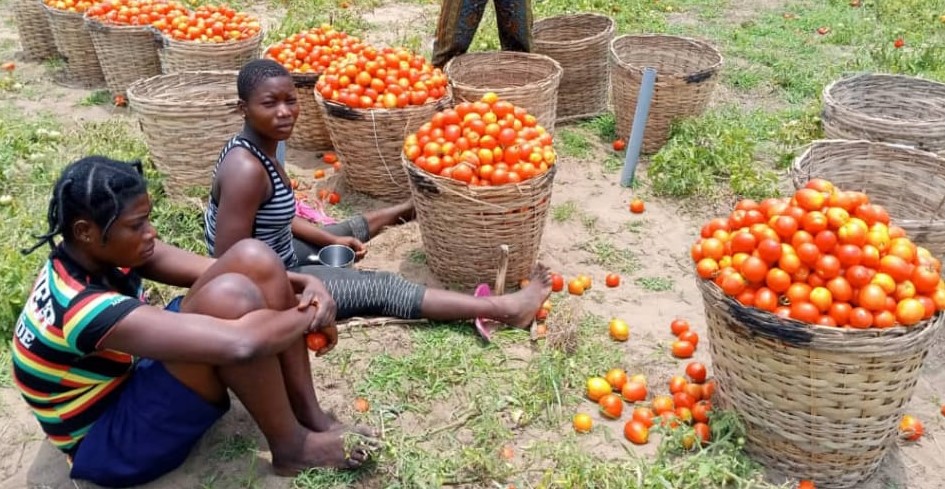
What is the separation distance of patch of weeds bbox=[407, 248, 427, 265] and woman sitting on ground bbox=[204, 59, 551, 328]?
0.43 meters

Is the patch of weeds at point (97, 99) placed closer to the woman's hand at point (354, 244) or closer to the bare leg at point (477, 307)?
the woman's hand at point (354, 244)

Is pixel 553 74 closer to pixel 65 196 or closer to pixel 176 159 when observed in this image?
pixel 176 159

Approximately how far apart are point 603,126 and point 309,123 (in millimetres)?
2488

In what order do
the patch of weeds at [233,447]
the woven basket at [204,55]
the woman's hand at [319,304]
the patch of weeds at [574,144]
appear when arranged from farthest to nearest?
the patch of weeds at [574,144] → the woven basket at [204,55] → the patch of weeds at [233,447] → the woman's hand at [319,304]

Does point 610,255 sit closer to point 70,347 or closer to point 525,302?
point 525,302

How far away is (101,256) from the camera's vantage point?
232 cm

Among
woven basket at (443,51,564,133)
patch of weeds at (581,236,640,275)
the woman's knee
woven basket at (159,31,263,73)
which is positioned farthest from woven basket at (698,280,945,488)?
woven basket at (159,31,263,73)

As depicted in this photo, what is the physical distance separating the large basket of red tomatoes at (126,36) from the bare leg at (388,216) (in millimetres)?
3024

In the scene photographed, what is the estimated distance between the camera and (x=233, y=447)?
120 inches

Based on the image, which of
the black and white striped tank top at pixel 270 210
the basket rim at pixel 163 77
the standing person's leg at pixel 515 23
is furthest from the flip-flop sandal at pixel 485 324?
the standing person's leg at pixel 515 23

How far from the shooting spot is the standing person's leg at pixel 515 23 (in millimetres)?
5906

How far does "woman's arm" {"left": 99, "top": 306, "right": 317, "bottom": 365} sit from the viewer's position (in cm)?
225

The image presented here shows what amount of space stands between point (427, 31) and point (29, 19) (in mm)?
4207

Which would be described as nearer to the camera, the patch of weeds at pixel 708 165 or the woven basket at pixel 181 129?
the woven basket at pixel 181 129
